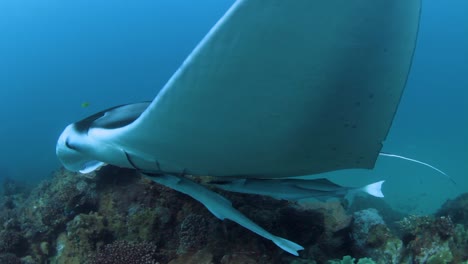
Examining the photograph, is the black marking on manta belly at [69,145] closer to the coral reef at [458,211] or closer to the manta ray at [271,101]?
the manta ray at [271,101]

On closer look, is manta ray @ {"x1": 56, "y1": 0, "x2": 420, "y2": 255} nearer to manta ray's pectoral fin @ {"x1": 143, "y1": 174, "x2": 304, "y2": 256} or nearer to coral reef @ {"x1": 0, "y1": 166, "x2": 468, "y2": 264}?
manta ray's pectoral fin @ {"x1": 143, "y1": 174, "x2": 304, "y2": 256}

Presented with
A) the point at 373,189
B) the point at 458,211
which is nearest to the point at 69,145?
the point at 373,189

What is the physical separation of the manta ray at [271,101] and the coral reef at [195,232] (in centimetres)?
85

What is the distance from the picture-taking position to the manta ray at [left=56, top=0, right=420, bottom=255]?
1910 millimetres

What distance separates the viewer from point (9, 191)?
15.2m

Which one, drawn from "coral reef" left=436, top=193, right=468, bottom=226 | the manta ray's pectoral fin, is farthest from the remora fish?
"coral reef" left=436, top=193, right=468, bottom=226

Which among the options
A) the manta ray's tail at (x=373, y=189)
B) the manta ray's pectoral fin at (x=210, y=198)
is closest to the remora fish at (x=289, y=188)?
the manta ray's tail at (x=373, y=189)

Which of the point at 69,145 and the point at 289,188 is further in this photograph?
the point at 289,188

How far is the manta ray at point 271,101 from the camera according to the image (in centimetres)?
191

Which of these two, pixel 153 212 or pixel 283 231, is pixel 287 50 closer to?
pixel 283 231

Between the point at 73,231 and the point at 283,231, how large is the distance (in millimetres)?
2670

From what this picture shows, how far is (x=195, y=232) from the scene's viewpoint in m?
3.80

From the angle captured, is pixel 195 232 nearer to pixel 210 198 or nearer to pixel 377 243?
pixel 210 198

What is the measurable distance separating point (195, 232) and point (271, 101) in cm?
210
